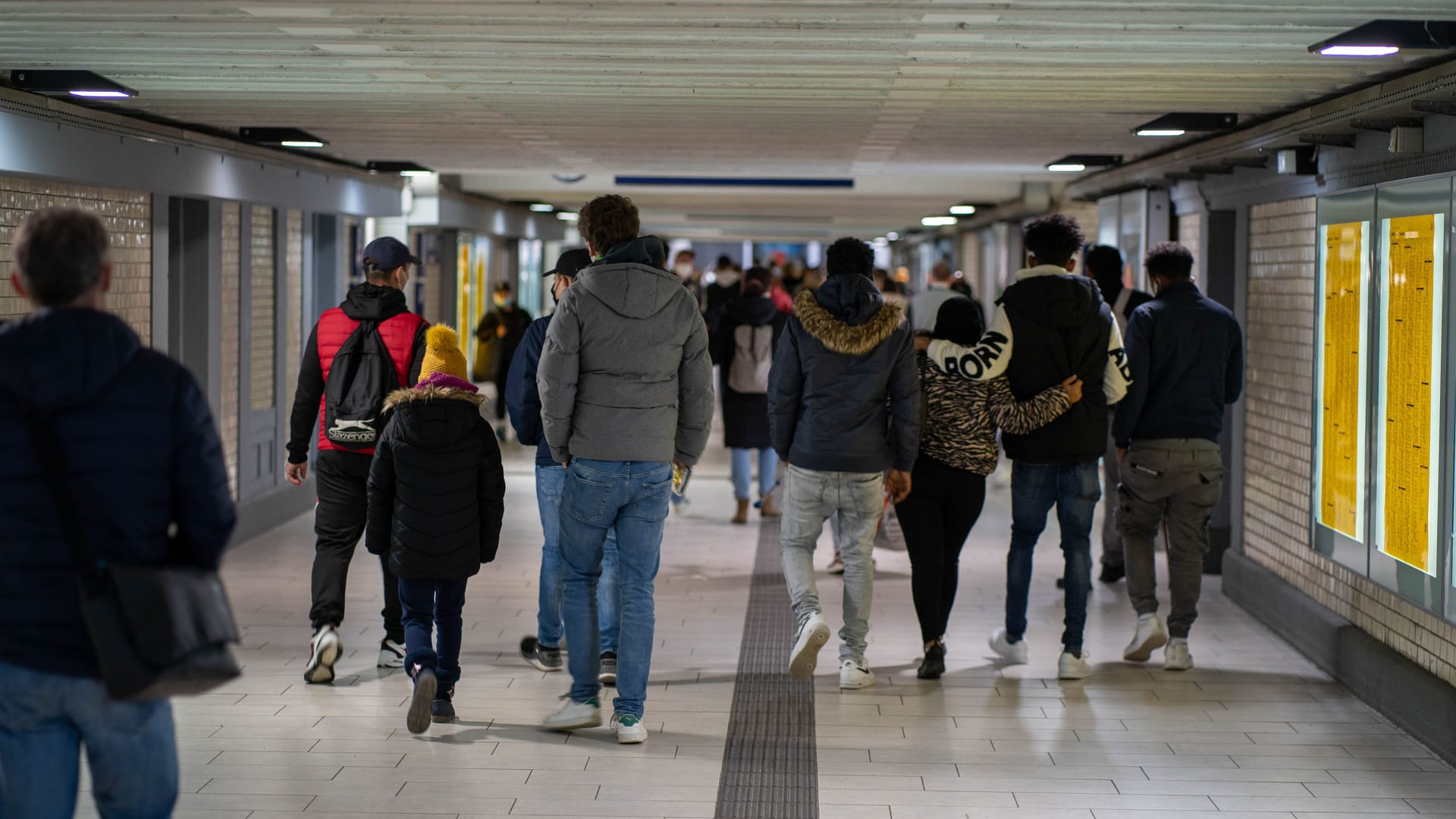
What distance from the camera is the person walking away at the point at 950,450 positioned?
5664 mm

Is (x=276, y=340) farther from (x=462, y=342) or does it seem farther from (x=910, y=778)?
(x=462, y=342)

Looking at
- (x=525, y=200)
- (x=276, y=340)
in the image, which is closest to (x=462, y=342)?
(x=525, y=200)

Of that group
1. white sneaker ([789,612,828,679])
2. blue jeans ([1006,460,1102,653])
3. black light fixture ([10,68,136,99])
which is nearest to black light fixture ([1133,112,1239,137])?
blue jeans ([1006,460,1102,653])

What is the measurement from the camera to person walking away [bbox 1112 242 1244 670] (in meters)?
5.97

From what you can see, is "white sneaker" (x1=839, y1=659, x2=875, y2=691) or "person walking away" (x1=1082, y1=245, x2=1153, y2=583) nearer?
"white sneaker" (x1=839, y1=659, x2=875, y2=691)

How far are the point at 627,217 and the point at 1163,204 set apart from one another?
5713 mm

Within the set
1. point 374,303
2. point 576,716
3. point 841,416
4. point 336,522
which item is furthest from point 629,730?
point 374,303

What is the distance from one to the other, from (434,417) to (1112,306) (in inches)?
155

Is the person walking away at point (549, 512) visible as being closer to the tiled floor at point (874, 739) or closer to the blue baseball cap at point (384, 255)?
the tiled floor at point (874, 739)

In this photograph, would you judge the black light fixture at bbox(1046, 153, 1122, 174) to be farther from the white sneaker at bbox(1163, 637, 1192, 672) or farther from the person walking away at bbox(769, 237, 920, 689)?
the person walking away at bbox(769, 237, 920, 689)

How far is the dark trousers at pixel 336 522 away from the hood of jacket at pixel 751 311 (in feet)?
14.8

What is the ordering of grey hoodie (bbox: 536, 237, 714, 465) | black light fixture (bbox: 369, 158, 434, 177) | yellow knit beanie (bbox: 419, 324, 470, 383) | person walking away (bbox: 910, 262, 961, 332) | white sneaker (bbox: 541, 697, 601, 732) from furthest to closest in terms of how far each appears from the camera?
black light fixture (bbox: 369, 158, 434, 177) → person walking away (bbox: 910, 262, 961, 332) → white sneaker (bbox: 541, 697, 601, 732) → yellow knit beanie (bbox: 419, 324, 470, 383) → grey hoodie (bbox: 536, 237, 714, 465)

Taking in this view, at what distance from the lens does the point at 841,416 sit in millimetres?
5391

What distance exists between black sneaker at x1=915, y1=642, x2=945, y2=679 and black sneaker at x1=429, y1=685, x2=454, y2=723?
6.00 feet
